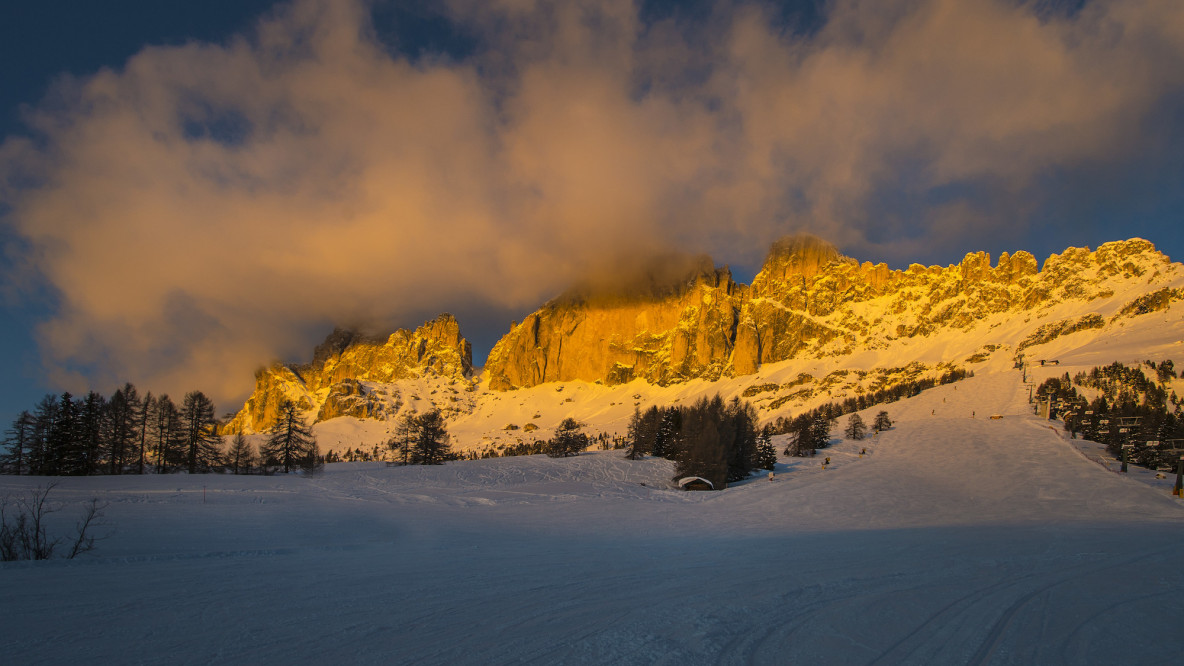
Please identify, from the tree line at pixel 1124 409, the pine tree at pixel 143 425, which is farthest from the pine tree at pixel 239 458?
the tree line at pixel 1124 409

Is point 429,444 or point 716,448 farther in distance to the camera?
point 429,444

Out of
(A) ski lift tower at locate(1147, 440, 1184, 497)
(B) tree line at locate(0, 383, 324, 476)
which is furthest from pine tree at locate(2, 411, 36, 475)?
(A) ski lift tower at locate(1147, 440, 1184, 497)

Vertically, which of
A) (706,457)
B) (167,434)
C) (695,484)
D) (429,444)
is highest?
(167,434)

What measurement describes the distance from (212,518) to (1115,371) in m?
137

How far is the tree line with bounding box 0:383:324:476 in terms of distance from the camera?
32.2 meters

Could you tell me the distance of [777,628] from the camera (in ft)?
21.5

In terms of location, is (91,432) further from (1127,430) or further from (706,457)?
(1127,430)

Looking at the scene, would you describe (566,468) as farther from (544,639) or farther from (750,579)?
(544,639)

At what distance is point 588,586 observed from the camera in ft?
29.3

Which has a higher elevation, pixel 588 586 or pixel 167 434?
pixel 167 434

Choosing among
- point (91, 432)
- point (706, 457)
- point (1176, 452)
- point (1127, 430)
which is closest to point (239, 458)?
point (91, 432)

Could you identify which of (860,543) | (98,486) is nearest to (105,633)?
(860,543)

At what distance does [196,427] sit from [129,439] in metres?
3.67

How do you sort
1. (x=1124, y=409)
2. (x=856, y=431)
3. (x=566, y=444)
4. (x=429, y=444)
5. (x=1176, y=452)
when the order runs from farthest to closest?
(x=856, y=431), (x=566, y=444), (x=1124, y=409), (x=429, y=444), (x=1176, y=452)
